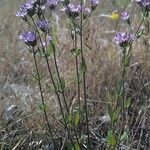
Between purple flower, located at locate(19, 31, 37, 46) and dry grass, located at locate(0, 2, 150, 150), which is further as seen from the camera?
dry grass, located at locate(0, 2, 150, 150)

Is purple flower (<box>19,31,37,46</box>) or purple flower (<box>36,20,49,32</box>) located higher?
purple flower (<box>36,20,49,32</box>)

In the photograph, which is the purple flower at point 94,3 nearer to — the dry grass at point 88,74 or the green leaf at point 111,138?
the dry grass at point 88,74

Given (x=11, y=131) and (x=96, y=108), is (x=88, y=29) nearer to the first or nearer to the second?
(x=96, y=108)

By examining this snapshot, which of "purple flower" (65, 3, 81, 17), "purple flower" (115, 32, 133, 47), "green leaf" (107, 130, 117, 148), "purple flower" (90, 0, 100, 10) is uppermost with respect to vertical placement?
"purple flower" (90, 0, 100, 10)

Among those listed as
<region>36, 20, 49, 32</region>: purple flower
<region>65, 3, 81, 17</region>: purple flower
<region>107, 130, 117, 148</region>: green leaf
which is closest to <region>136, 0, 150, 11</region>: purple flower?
<region>65, 3, 81, 17</region>: purple flower

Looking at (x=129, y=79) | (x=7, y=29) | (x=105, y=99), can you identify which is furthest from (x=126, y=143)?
(x=7, y=29)

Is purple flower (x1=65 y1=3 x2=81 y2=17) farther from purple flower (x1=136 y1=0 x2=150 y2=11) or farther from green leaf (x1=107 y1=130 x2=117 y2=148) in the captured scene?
green leaf (x1=107 y1=130 x2=117 y2=148)

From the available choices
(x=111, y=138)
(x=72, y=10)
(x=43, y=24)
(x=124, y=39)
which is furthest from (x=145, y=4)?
(x=111, y=138)

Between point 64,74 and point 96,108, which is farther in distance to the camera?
point 64,74

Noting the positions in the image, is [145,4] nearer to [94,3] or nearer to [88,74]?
[94,3]

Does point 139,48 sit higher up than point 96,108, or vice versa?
point 139,48

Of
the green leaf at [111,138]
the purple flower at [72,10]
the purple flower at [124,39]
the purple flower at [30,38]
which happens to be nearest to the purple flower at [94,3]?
the purple flower at [72,10]
